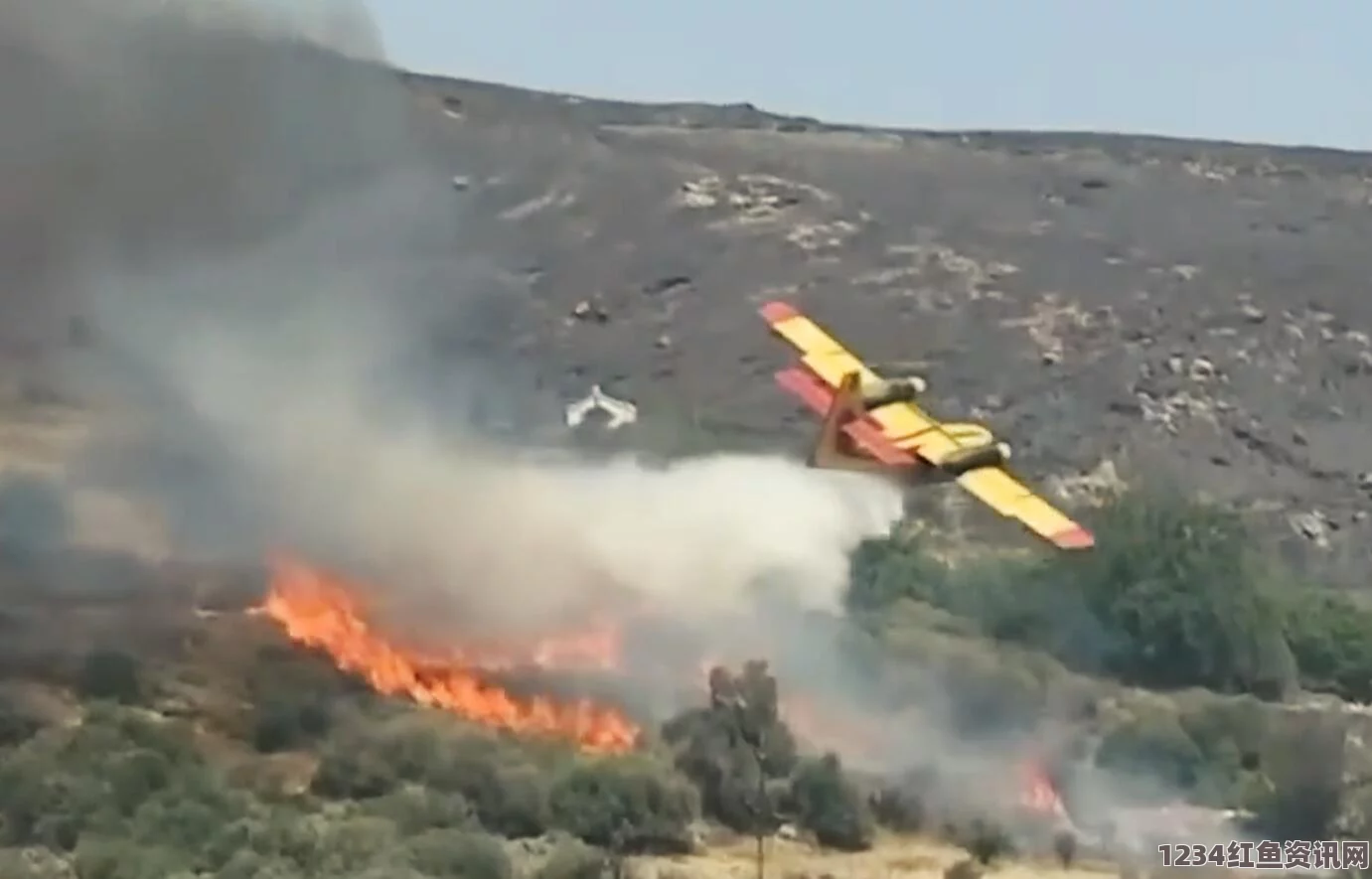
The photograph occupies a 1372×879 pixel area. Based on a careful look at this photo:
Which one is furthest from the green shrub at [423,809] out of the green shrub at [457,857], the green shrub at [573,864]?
the green shrub at [573,864]

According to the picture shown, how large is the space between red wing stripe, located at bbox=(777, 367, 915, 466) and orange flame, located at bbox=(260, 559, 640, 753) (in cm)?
723

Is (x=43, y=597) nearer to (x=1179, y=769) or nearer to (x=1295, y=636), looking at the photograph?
(x=1179, y=769)

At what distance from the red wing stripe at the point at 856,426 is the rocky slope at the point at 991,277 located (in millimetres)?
44104

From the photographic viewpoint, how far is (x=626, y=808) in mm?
41719

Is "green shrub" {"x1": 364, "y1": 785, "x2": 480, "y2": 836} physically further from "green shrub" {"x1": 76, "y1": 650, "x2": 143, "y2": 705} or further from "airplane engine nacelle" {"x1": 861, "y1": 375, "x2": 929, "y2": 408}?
"airplane engine nacelle" {"x1": 861, "y1": 375, "x2": 929, "y2": 408}

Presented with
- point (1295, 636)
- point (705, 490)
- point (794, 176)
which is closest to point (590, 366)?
point (794, 176)

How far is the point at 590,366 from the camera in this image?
102250 mm

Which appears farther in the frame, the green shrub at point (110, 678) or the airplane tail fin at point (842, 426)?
the green shrub at point (110, 678)

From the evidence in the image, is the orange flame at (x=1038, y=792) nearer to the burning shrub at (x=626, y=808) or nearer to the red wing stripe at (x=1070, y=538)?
the burning shrub at (x=626, y=808)

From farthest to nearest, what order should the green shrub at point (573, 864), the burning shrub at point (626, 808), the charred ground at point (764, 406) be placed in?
the charred ground at point (764, 406) < the burning shrub at point (626, 808) < the green shrub at point (573, 864)

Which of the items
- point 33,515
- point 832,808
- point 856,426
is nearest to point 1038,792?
point 832,808

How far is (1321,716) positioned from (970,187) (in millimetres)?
73277

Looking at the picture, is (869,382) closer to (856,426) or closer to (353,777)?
(856,426)

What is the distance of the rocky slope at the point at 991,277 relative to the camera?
97.6 meters
